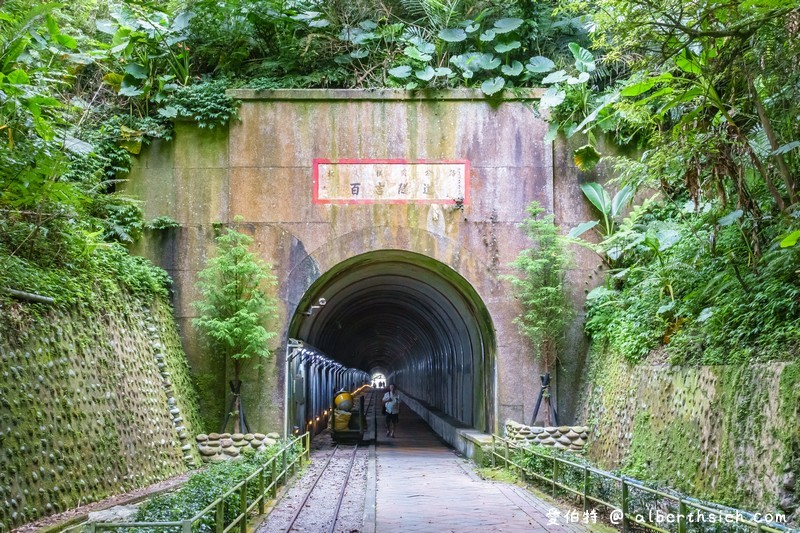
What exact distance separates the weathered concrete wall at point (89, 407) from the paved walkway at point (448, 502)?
11.5ft

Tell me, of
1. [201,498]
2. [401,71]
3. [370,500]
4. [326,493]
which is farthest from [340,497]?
[401,71]

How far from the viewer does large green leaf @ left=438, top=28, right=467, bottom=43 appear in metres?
15.8

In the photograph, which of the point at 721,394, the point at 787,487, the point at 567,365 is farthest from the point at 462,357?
the point at 787,487

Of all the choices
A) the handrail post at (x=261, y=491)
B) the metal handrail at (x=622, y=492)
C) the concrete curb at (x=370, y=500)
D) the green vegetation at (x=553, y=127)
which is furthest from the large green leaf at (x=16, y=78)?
the metal handrail at (x=622, y=492)

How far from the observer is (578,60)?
1520 centimetres

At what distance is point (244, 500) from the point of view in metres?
8.41

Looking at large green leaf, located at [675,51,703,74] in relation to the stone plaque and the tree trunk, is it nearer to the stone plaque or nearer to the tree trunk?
the stone plaque

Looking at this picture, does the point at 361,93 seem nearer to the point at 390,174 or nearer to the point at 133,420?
the point at 390,174

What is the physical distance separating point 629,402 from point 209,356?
818 cm

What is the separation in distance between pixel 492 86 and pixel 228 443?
872 cm

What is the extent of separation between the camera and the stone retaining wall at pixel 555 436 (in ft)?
46.8

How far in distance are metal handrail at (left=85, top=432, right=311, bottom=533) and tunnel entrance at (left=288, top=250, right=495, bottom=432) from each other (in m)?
3.71

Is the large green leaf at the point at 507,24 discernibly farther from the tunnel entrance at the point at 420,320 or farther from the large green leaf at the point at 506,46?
the tunnel entrance at the point at 420,320

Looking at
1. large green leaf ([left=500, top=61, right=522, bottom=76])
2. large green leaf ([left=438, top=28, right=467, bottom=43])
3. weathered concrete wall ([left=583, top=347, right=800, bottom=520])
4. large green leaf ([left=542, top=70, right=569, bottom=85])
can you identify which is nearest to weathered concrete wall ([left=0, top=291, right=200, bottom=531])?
weathered concrete wall ([left=583, top=347, right=800, bottom=520])
